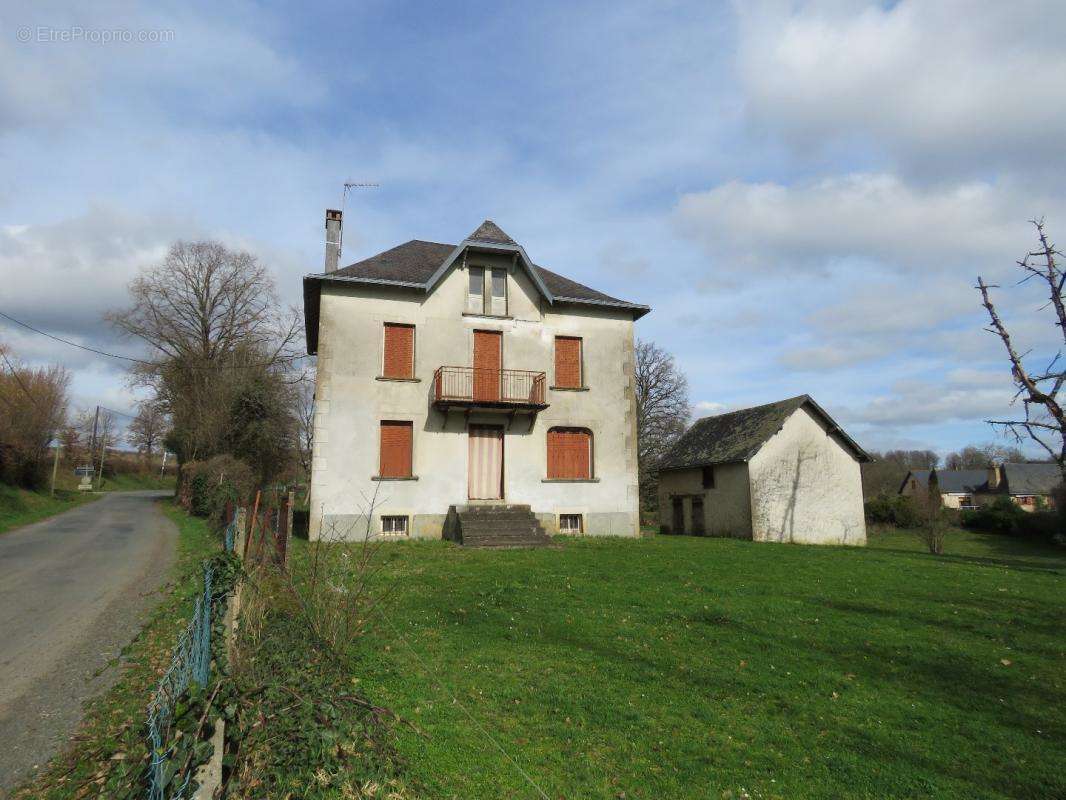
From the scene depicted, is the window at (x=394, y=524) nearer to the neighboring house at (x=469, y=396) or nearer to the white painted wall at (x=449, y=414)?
the neighboring house at (x=469, y=396)

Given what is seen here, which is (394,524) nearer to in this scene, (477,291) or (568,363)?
(568,363)

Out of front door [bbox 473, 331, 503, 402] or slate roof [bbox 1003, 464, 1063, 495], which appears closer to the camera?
front door [bbox 473, 331, 503, 402]

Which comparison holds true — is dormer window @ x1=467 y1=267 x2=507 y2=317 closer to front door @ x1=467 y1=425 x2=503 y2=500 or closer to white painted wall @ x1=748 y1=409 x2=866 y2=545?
front door @ x1=467 y1=425 x2=503 y2=500

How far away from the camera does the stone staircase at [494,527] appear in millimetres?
16250

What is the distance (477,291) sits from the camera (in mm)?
19281

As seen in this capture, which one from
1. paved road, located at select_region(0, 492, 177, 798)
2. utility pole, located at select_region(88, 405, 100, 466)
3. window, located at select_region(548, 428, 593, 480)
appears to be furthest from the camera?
utility pole, located at select_region(88, 405, 100, 466)

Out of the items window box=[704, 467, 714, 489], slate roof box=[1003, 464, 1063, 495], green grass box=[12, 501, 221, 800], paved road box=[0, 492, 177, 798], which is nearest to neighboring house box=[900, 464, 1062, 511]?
slate roof box=[1003, 464, 1063, 495]

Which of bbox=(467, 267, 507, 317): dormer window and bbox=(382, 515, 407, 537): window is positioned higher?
A: bbox=(467, 267, 507, 317): dormer window

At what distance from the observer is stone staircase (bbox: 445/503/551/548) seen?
1625 cm

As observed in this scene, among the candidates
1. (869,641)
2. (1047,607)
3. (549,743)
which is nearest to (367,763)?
(549,743)

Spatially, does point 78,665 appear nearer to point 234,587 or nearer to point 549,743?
point 234,587

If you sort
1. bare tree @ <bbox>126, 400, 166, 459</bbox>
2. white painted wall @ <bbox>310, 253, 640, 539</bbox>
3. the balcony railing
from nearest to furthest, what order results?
white painted wall @ <bbox>310, 253, 640, 539</bbox> < the balcony railing < bare tree @ <bbox>126, 400, 166, 459</bbox>

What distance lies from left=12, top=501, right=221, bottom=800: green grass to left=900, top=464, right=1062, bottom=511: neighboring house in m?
59.6

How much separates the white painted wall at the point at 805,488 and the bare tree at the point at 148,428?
3195 cm
